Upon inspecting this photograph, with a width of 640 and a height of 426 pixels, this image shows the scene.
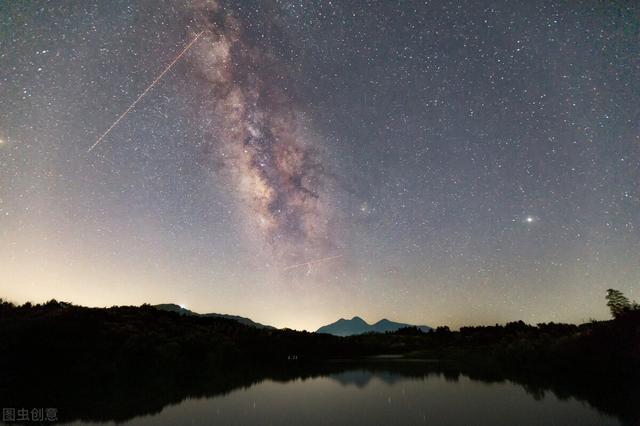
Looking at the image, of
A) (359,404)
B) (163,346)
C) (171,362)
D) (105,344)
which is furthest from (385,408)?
(105,344)

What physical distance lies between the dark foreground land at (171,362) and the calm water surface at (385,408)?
124cm

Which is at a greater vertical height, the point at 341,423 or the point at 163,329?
the point at 163,329

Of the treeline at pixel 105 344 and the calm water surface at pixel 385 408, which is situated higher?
the treeline at pixel 105 344

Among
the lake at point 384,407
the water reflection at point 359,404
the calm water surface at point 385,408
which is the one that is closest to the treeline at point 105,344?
the water reflection at point 359,404

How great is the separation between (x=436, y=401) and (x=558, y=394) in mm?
5643

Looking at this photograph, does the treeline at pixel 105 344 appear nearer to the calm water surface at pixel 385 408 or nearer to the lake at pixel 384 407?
the lake at pixel 384 407

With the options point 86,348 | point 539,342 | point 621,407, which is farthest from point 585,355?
point 86,348

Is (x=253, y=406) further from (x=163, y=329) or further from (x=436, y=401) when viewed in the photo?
(x=163, y=329)

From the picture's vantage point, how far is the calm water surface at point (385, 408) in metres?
12.5

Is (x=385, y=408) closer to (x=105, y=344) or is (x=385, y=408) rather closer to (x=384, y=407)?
(x=384, y=407)

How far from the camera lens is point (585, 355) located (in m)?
24.8

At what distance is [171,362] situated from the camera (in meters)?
36.9

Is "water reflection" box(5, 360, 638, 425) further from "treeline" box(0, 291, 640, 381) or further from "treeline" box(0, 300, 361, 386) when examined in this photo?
"treeline" box(0, 300, 361, 386)

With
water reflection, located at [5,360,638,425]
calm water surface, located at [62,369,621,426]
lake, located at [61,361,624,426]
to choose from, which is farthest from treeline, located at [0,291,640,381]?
calm water surface, located at [62,369,621,426]
